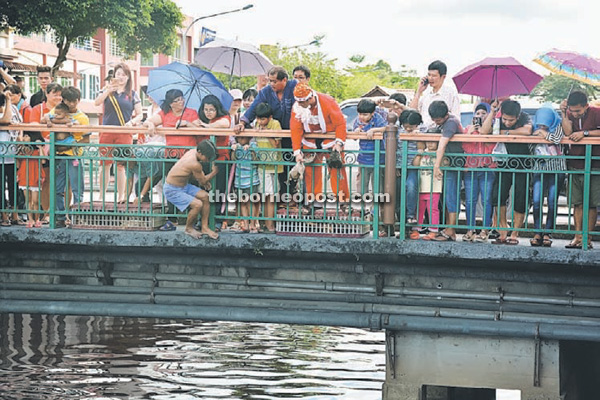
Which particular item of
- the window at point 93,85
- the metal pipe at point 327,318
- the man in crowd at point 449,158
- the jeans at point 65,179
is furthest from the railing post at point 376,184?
the window at point 93,85

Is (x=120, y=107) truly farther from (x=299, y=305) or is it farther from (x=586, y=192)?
(x=586, y=192)

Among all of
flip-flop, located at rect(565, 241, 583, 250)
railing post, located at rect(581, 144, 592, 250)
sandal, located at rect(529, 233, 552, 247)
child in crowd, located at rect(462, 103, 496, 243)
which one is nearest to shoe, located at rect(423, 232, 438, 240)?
child in crowd, located at rect(462, 103, 496, 243)

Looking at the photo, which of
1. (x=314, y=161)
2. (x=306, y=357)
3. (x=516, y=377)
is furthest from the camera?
(x=306, y=357)

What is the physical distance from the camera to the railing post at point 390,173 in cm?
956

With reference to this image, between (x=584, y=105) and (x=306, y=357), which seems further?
(x=306, y=357)

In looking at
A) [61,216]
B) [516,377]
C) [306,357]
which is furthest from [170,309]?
[306,357]

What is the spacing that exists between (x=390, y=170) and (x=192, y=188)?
1.90 meters

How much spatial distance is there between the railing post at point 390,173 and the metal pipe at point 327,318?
953 mm

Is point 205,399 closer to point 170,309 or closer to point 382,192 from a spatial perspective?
point 170,309

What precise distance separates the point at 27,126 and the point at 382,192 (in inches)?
142

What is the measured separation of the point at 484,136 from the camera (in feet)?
30.9

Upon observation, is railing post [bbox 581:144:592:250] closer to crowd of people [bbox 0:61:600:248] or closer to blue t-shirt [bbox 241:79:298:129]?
crowd of people [bbox 0:61:600:248]

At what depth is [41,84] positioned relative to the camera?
40.8 ft

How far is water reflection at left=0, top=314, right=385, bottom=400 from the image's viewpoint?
43.9 feet
